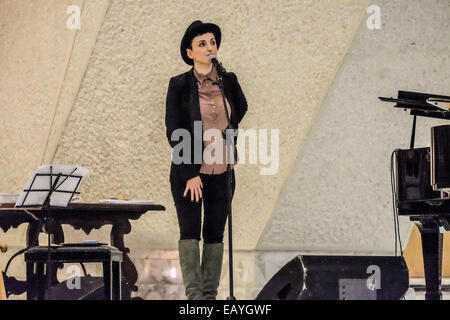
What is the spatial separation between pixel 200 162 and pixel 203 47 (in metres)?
0.72

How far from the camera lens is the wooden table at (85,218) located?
452 cm

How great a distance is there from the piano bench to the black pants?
17.8 inches

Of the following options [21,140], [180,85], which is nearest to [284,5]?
[180,85]

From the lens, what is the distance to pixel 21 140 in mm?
5727

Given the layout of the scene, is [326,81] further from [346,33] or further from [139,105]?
[139,105]

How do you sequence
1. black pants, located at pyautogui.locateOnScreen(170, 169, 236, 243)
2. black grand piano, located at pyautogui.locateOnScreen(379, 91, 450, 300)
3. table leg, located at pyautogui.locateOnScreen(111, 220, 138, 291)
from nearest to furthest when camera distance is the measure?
black pants, located at pyautogui.locateOnScreen(170, 169, 236, 243) < black grand piano, located at pyautogui.locateOnScreen(379, 91, 450, 300) < table leg, located at pyautogui.locateOnScreen(111, 220, 138, 291)

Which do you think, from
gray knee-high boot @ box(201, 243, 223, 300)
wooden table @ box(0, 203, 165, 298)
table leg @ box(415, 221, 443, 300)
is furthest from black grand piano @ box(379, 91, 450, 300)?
wooden table @ box(0, 203, 165, 298)

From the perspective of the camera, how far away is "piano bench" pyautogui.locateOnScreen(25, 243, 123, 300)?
3920 millimetres

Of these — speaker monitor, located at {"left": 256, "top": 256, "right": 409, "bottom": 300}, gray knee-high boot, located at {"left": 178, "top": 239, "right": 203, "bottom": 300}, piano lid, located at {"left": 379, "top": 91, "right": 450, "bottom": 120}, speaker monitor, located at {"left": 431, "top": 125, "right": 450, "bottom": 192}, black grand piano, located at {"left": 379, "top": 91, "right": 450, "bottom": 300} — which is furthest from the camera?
piano lid, located at {"left": 379, "top": 91, "right": 450, "bottom": 120}

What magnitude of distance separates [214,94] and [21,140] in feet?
7.19

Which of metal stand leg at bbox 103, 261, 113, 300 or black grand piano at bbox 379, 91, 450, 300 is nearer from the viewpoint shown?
metal stand leg at bbox 103, 261, 113, 300

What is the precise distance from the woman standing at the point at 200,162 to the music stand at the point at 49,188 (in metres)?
0.59

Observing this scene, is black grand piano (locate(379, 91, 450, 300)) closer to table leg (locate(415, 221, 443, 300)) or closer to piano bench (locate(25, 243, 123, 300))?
table leg (locate(415, 221, 443, 300))

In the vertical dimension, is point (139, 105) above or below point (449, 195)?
above
